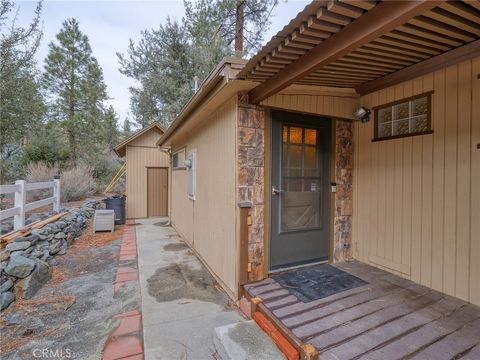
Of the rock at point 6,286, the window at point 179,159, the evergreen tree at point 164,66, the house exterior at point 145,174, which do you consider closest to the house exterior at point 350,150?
the window at point 179,159

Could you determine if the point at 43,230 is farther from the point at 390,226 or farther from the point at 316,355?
the point at 390,226

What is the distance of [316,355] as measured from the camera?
1692mm

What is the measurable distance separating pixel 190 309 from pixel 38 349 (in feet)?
4.46

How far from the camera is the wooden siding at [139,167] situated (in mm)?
9320

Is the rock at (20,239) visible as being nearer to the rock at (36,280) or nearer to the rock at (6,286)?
the rock at (36,280)

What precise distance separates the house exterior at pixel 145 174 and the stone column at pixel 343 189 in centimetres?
766

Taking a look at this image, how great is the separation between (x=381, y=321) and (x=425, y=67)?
248 centimetres

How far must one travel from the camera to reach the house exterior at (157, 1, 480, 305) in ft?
6.43

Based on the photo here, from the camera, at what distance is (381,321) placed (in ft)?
6.75

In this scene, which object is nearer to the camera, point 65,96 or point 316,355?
point 316,355

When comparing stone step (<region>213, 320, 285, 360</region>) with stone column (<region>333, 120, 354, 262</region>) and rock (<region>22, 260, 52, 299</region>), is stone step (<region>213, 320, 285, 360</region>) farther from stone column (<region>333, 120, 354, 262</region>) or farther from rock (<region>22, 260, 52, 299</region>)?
rock (<region>22, 260, 52, 299</region>)

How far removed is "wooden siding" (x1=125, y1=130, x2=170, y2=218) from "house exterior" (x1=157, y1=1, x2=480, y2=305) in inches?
248

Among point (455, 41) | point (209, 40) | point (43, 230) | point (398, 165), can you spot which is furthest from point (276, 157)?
point (209, 40)

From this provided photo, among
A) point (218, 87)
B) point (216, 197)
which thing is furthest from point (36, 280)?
point (218, 87)
